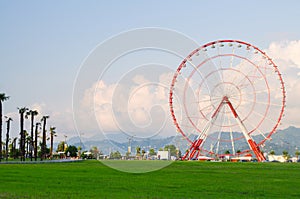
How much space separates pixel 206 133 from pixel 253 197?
91.0 meters

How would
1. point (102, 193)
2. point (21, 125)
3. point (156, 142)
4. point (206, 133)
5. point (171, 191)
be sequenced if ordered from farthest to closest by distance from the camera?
point (206, 133), point (21, 125), point (156, 142), point (171, 191), point (102, 193)

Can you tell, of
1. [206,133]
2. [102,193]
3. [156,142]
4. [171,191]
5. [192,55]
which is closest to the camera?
[102,193]

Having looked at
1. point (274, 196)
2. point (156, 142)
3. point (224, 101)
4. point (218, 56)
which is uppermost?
point (218, 56)

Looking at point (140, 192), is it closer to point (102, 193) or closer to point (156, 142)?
point (102, 193)

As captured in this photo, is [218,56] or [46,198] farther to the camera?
[218,56]

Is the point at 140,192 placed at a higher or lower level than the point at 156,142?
lower

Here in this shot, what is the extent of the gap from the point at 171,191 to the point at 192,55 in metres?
78.0

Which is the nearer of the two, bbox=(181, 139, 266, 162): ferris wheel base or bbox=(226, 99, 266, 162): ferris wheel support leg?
bbox=(226, 99, 266, 162): ferris wheel support leg

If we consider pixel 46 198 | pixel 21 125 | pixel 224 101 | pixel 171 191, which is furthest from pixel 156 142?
pixel 224 101

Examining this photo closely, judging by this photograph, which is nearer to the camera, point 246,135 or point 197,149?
point 246,135

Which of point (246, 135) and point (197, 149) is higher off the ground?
point (246, 135)

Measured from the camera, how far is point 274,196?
2670cm

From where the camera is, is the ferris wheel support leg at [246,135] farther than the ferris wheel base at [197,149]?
No

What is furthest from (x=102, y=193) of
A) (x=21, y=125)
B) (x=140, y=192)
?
(x=21, y=125)
